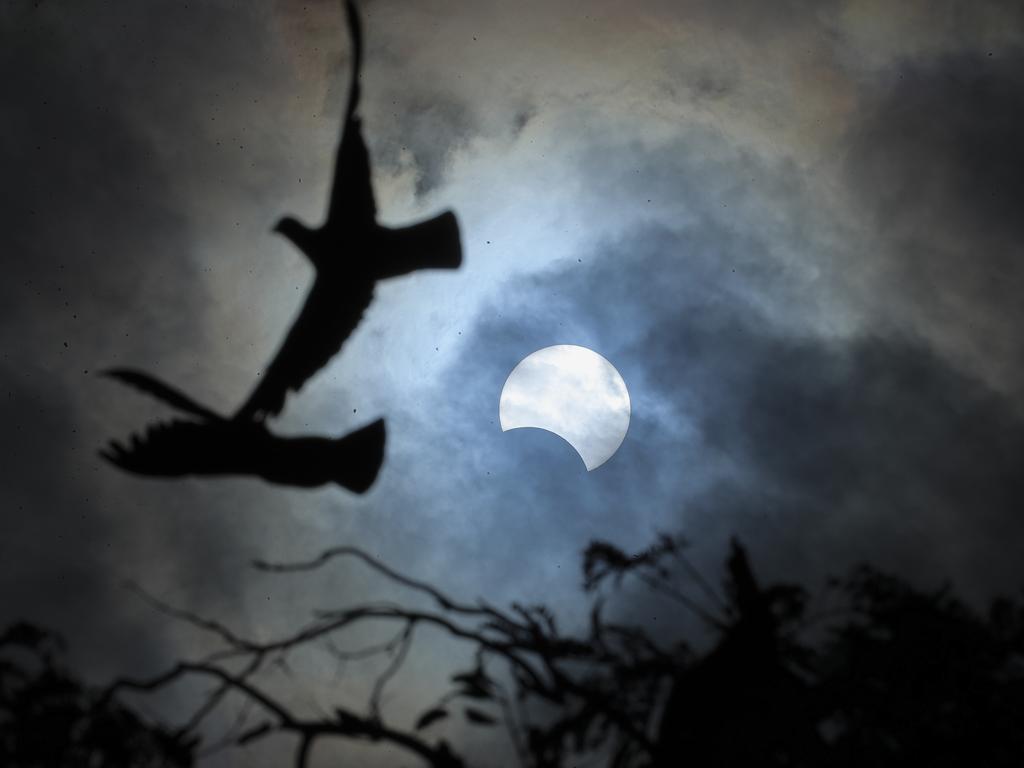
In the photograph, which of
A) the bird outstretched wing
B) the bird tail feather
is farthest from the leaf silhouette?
the bird tail feather

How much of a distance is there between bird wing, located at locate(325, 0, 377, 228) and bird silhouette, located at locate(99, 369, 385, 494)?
4.48ft

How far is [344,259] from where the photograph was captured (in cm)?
438

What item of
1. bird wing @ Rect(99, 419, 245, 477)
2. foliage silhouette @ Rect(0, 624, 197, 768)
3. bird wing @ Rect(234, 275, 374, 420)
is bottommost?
foliage silhouette @ Rect(0, 624, 197, 768)

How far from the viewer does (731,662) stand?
116 inches

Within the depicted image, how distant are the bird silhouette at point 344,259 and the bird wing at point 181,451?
0.22 m

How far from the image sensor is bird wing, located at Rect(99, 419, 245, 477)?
3779 millimetres

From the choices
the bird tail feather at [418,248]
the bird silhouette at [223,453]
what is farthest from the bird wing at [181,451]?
the bird tail feather at [418,248]

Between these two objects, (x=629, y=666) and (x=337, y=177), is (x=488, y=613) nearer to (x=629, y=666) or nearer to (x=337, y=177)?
(x=629, y=666)

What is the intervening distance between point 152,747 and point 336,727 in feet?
5.17

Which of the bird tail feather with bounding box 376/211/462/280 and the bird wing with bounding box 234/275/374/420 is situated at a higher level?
the bird tail feather with bounding box 376/211/462/280

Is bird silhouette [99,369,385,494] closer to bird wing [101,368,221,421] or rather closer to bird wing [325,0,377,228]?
bird wing [101,368,221,421]

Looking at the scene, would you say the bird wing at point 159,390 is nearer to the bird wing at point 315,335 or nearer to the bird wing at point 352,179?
the bird wing at point 315,335

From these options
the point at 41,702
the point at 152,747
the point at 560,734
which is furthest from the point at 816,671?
the point at 41,702

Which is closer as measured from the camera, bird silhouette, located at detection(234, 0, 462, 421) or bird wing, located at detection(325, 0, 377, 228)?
bird wing, located at detection(325, 0, 377, 228)
